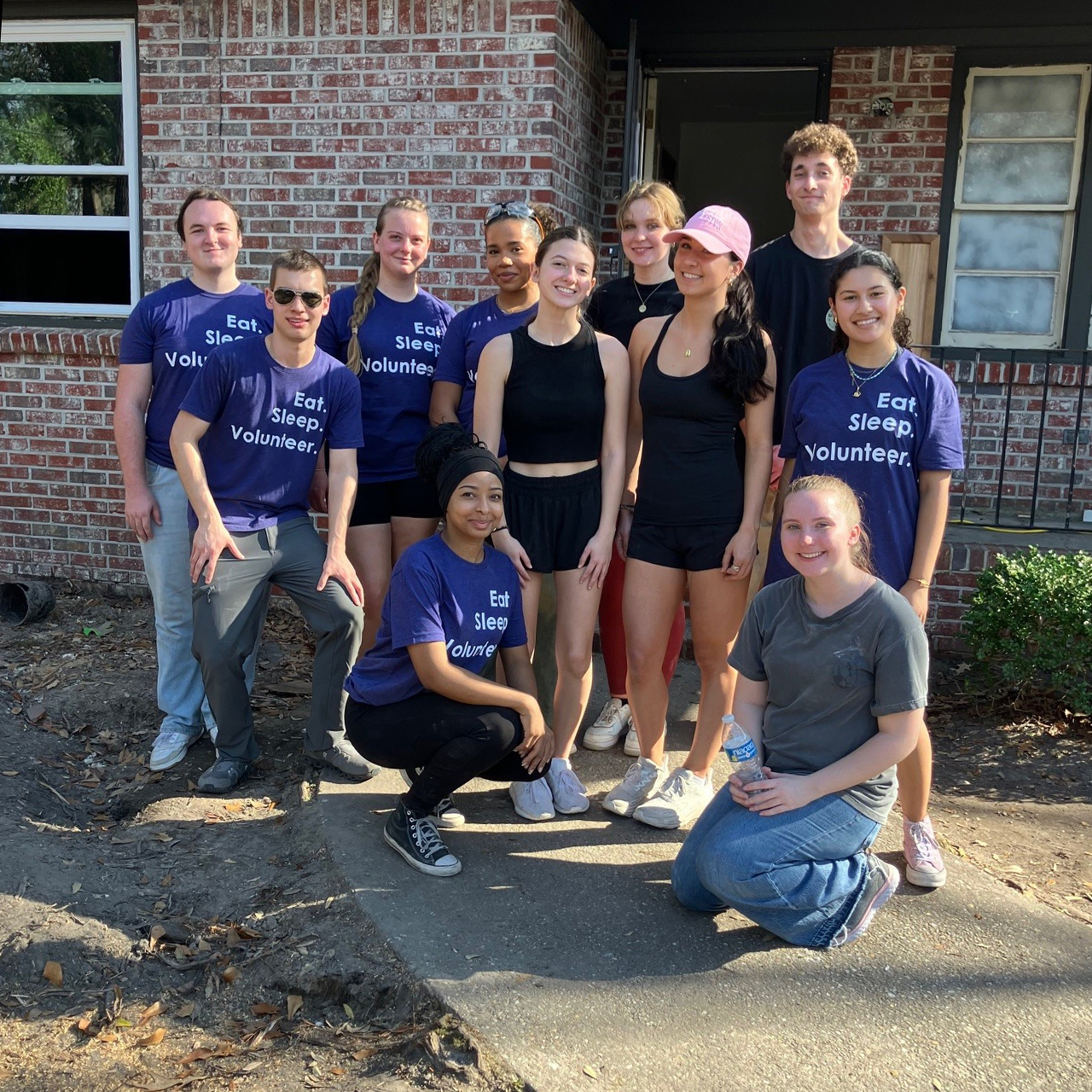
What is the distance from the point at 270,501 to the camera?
13.3 ft

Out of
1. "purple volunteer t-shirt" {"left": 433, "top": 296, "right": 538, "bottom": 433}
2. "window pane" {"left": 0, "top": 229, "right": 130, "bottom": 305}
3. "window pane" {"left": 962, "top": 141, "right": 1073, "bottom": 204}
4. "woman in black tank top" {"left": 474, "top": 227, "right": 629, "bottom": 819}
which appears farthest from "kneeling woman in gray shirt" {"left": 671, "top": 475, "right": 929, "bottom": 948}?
"window pane" {"left": 0, "top": 229, "right": 130, "bottom": 305}

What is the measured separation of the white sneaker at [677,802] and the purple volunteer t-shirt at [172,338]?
2.22 meters

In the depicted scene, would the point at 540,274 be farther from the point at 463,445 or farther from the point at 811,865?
the point at 811,865

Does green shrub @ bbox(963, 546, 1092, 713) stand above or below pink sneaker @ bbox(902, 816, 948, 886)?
above

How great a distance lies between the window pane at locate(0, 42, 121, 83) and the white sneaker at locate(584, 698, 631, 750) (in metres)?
4.78

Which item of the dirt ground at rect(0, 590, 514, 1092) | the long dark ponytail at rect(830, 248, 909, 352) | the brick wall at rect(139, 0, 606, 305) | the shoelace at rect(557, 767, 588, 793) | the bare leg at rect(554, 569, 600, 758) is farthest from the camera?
the brick wall at rect(139, 0, 606, 305)

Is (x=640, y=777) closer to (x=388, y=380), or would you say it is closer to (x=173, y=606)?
(x=388, y=380)

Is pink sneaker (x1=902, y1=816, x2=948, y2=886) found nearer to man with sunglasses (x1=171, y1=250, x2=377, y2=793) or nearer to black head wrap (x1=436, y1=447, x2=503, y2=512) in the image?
black head wrap (x1=436, y1=447, x2=503, y2=512)

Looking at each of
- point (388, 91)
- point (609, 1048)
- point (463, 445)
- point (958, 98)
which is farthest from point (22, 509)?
point (958, 98)

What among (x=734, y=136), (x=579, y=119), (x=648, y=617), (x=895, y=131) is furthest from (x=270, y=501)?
(x=734, y=136)

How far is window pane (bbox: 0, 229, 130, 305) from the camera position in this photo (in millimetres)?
6527

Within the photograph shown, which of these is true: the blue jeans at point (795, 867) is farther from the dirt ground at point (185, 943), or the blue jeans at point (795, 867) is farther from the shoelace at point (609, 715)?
the shoelace at point (609, 715)

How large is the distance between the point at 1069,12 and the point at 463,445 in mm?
5067

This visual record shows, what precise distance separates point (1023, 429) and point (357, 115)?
442 cm
